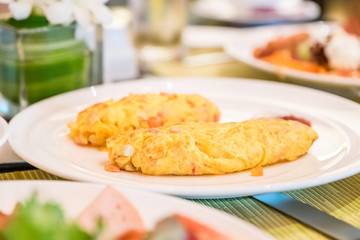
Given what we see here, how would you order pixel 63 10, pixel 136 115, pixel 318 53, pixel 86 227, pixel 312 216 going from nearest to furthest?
pixel 86 227, pixel 312 216, pixel 136 115, pixel 63 10, pixel 318 53

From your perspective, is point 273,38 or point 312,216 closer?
point 312,216

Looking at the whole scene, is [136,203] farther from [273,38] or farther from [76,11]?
[273,38]

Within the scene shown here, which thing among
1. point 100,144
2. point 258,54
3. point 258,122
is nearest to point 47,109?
point 100,144

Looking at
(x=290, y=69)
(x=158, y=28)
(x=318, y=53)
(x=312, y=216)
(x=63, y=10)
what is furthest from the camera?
(x=158, y=28)

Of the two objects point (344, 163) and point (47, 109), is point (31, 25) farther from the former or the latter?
point (344, 163)

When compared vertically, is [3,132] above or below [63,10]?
below

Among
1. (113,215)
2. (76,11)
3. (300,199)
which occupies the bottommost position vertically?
(300,199)

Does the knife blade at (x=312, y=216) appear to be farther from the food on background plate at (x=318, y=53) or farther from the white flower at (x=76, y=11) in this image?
the food on background plate at (x=318, y=53)

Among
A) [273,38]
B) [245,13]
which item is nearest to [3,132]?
[273,38]
